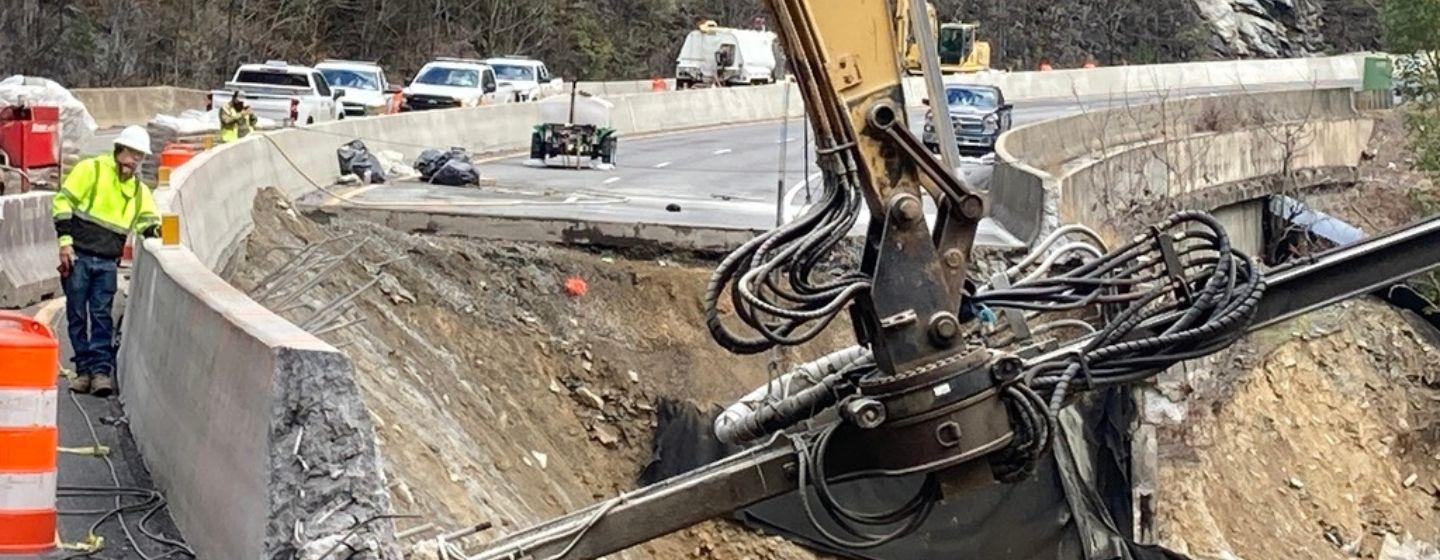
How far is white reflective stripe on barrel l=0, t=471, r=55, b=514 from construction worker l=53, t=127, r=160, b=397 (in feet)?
12.4

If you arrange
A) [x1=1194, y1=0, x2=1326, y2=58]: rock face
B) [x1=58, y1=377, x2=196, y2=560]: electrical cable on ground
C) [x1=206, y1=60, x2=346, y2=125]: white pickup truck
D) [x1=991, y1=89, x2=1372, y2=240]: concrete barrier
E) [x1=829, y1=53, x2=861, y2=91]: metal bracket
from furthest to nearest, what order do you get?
[x1=1194, y1=0, x2=1326, y2=58]: rock face < [x1=206, y1=60, x2=346, y2=125]: white pickup truck < [x1=991, y1=89, x2=1372, y2=240]: concrete barrier < [x1=829, y1=53, x2=861, y2=91]: metal bracket < [x1=58, y1=377, x2=196, y2=560]: electrical cable on ground

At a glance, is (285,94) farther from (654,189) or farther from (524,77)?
(524,77)

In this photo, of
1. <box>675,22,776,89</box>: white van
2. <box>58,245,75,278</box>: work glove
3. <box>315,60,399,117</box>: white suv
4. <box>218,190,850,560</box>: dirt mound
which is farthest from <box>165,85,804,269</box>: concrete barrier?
<box>675,22,776,89</box>: white van

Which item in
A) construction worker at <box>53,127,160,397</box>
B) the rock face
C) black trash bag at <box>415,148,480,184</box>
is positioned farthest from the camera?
the rock face

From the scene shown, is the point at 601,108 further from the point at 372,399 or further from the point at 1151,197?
the point at 372,399

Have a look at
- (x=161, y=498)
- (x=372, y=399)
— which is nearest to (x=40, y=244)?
(x=372, y=399)

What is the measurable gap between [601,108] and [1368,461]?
46.2 ft

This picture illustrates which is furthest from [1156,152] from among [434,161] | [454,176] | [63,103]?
[63,103]

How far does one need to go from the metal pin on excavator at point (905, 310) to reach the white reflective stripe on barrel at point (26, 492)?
1816 mm

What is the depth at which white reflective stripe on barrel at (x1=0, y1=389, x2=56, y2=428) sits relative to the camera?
25.6ft

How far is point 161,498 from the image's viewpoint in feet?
29.5

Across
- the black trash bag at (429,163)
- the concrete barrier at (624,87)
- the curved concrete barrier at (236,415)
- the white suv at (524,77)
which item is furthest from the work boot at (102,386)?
the concrete barrier at (624,87)

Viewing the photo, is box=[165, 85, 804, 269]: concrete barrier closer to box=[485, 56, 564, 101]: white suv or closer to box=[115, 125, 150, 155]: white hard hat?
box=[115, 125, 150, 155]: white hard hat

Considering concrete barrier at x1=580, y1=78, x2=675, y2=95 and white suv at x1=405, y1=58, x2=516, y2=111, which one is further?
concrete barrier at x1=580, y1=78, x2=675, y2=95
